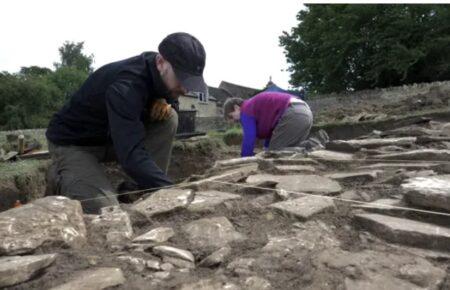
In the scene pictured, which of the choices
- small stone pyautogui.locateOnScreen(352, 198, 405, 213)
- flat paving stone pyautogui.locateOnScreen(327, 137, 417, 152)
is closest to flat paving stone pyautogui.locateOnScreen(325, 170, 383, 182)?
small stone pyautogui.locateOnScreen(352, 198, 405, 213)

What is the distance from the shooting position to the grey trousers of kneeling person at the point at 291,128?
4.41m

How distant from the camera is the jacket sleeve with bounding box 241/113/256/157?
4.59m

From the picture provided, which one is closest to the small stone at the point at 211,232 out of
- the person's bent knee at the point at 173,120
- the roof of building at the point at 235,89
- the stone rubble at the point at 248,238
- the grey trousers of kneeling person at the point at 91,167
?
the stone rubble at the point at 248,238

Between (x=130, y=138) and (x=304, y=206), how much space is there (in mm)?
1126

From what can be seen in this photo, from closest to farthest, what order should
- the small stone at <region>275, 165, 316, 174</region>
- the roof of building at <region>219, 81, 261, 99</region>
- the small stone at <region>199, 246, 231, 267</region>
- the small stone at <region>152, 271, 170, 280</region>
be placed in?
the small stone at <region>152, 271, 170, 280</region>
the small stone at <region>199, 246, 231, 267</region>
the small stone at <region>275, 165, 316, 174</region>
the roof of building at <region>219, 81, 261, 99</region>

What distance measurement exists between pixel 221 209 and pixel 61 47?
57.3m

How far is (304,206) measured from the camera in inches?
77.9

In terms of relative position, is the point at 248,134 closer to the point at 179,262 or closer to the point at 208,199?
the point at 208,199

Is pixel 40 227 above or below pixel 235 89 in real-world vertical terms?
below

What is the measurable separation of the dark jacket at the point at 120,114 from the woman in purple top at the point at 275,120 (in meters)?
1.40

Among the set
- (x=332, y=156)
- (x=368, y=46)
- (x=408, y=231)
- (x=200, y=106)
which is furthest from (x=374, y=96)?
(x=200, y=106)

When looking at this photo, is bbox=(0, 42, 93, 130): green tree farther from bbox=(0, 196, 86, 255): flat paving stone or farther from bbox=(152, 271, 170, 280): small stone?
bbox=(152, 271, 170, 280): small stone

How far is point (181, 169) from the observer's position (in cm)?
942

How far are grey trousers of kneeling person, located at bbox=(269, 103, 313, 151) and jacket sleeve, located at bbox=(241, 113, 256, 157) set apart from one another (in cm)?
22
